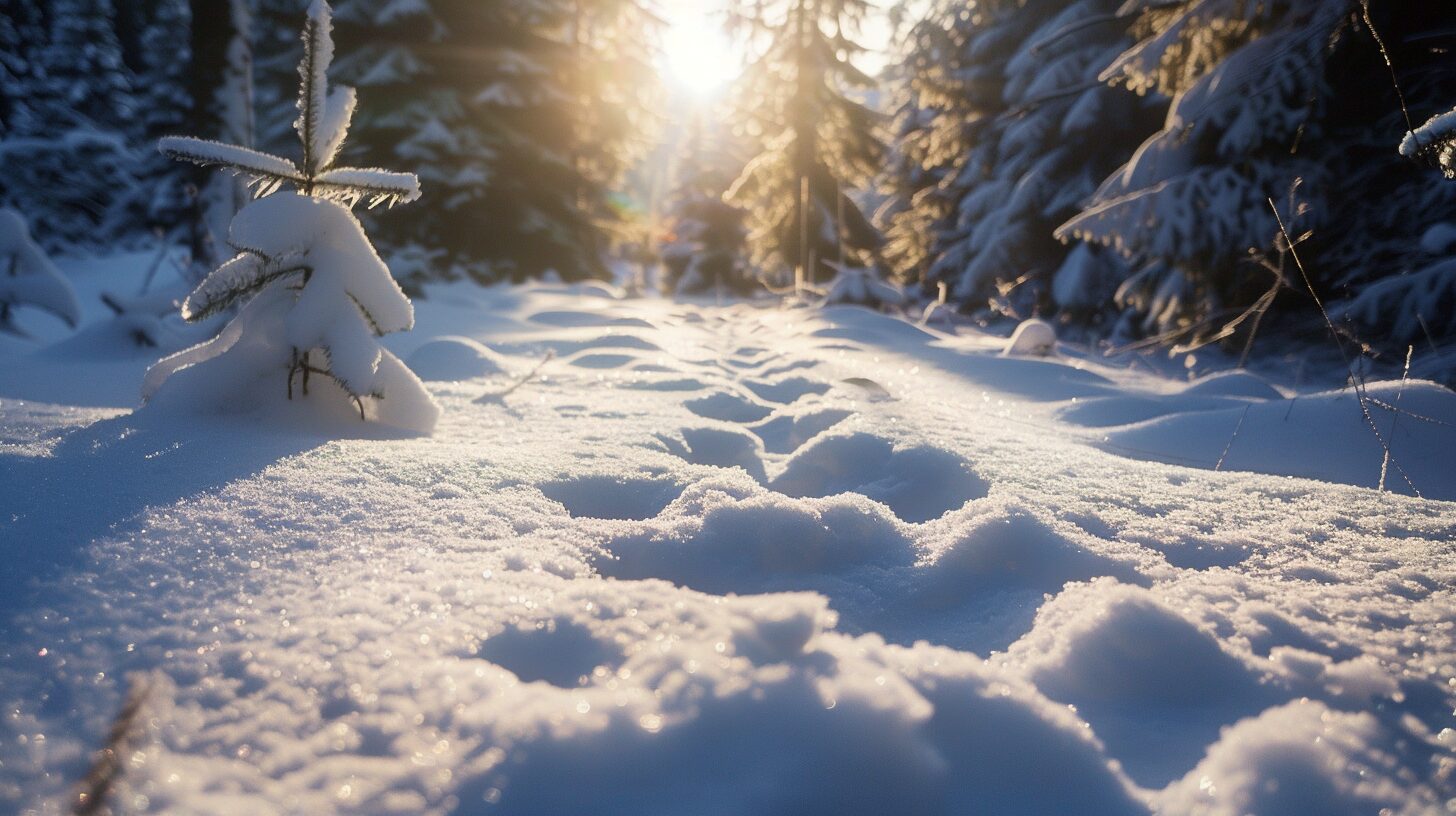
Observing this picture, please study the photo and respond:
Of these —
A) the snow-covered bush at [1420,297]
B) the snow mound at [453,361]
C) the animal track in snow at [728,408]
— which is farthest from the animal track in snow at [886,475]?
the snow-covered bush at [1420,297]

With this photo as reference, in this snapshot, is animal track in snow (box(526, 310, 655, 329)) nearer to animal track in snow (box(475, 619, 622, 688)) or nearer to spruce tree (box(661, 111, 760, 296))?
animal track in snow (box(475, 619, 622, 688))

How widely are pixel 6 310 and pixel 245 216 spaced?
3.16 metres

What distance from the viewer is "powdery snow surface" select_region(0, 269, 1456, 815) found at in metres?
0.67

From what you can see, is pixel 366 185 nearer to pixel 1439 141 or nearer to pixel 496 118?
pixel 1439 141

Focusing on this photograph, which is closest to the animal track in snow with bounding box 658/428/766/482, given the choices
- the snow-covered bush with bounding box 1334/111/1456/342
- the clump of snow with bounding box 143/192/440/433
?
the clump of snow with bounding box 143/192/440/433

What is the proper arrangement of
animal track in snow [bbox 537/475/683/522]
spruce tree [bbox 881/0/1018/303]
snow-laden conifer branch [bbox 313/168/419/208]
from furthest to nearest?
spruce tree [bbox 881/0/1018/303] → snow-laden conifer branch [bbox 313/168/419/208] → animal track in snow [bbox 537/475/683/522]

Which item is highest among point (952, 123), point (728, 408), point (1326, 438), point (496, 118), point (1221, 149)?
point (952, 123)

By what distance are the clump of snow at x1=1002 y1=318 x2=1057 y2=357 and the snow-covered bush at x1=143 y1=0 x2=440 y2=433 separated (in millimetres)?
3580

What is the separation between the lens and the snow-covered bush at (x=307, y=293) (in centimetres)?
167

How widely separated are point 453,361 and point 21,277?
7.63 ft

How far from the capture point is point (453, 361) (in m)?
3.25

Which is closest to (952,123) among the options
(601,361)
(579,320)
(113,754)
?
(579,320)

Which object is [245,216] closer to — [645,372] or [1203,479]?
[645,372]

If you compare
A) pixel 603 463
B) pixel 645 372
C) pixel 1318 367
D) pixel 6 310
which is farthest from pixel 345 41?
pixel 1318 367
